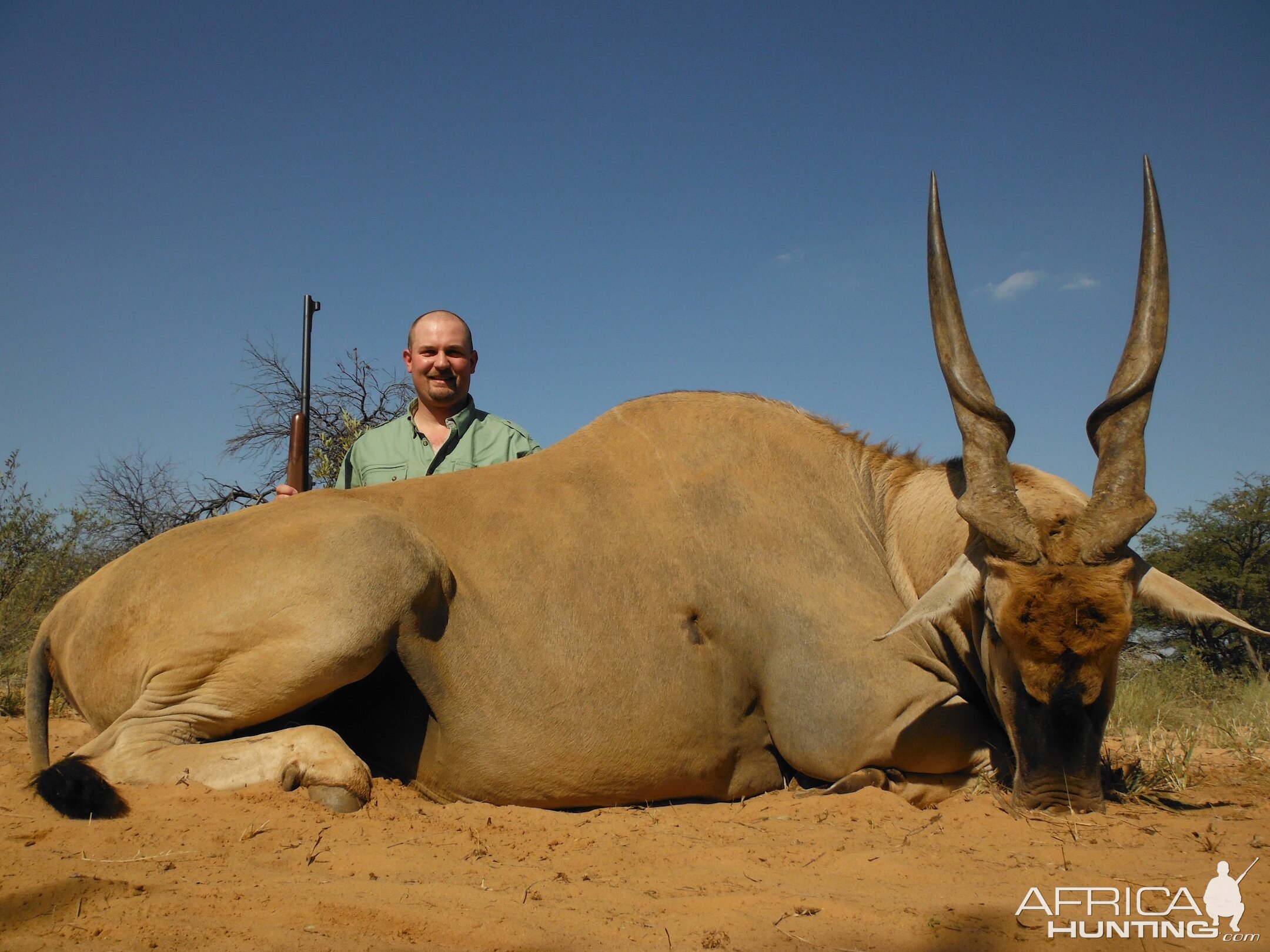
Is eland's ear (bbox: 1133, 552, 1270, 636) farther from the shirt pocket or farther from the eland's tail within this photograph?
the shirt pocket

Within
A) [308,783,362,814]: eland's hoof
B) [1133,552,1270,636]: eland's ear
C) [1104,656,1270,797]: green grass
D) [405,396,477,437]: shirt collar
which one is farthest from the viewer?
[405,396,477,437]: shirt collar

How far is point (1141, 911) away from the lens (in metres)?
2.29

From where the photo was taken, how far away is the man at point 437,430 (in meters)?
6.11

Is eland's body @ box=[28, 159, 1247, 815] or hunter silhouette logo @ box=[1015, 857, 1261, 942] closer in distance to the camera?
hunter silhouette logo @ box=[1015, 857, 1261, 942]

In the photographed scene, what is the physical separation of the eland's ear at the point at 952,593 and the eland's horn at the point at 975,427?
0.16m

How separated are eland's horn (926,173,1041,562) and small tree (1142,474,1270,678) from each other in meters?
6.71

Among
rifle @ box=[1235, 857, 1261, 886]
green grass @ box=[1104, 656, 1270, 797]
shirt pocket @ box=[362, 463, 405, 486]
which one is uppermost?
shirt pocket @ box=[362, 463, 405, 486]

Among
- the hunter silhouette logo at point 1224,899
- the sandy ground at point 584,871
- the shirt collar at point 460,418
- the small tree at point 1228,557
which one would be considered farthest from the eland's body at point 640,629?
the small tree at point 1228,557

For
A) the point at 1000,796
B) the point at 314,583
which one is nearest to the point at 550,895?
the point at 314,583

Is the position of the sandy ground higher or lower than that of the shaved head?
lower

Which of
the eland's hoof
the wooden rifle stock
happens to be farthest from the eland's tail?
the wooden rifle stock

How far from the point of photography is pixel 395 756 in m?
3.64

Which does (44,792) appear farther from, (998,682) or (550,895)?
(998,682)

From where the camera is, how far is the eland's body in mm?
3238
